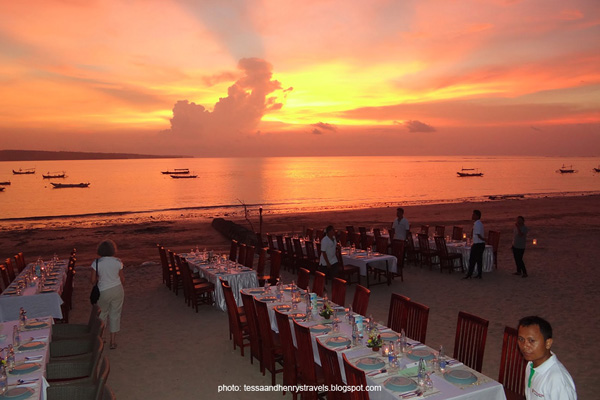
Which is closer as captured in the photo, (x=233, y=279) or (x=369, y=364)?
(x=369, y=364)

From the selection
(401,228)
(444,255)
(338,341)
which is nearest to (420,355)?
(338,341)

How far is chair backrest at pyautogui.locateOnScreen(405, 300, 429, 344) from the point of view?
16.9ft

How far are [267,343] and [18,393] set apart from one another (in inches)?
107

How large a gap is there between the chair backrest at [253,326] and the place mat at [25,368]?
98.7 inches

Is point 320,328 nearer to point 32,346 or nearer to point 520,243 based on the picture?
point 32,346

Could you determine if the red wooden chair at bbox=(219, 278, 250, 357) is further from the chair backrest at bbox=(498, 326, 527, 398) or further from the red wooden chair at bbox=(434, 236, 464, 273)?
the red wooden chair at bbox=(434, 236, 464, 273)

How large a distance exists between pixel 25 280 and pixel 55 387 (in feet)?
18.0

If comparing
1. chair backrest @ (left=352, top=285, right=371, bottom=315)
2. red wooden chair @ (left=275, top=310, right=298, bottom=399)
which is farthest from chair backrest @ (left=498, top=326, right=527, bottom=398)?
red wooden chair @ (left=275, top=310, right=298, bottom=399)

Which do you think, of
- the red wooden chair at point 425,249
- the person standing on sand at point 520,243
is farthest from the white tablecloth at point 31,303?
the person standing on sand at point 520,243

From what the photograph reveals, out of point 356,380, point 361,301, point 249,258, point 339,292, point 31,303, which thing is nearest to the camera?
point 356,380

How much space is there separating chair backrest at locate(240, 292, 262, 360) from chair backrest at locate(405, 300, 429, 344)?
6.44 ft

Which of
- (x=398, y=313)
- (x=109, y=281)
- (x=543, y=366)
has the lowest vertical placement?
(x=109, y=281)

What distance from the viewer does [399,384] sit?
144 inches

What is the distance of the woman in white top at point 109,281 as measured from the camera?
21.6 ft
